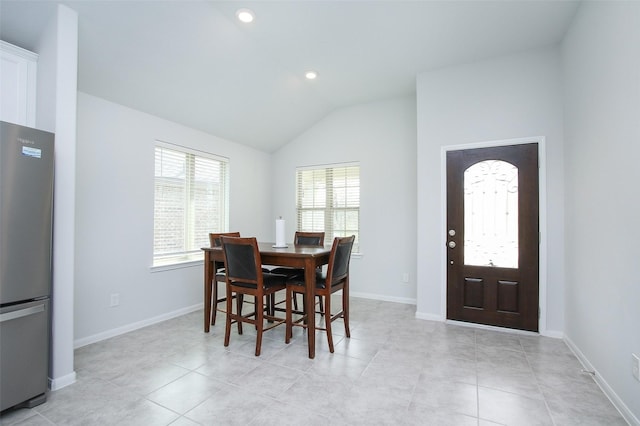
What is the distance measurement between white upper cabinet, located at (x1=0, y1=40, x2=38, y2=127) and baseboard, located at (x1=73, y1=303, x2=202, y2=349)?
76.5 inches

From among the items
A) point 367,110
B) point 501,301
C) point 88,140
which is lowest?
point 501,301

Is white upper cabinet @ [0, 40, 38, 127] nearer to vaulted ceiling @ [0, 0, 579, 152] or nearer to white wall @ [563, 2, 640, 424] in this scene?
vaulted ceiling @ [0, 0, 579, 152]

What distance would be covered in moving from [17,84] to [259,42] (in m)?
2.00

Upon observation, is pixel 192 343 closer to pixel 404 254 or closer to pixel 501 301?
pixel 404 254

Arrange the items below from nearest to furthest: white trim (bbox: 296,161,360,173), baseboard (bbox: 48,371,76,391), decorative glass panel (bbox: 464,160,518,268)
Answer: baseboard (bbox: 48,371,76,391), decorative glass panel (bbox: 464,160,518,268), white trim (bbox: 296,161,360,173)

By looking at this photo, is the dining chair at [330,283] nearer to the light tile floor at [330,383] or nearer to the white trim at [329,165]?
the light tile floor at [330,383]

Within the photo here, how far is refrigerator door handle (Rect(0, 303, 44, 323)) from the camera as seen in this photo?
1.75 m

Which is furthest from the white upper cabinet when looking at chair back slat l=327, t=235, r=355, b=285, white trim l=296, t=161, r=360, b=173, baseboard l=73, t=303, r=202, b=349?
white trim l=296, t=161, r=360, b=173

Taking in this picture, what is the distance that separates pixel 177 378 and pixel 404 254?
125 inches

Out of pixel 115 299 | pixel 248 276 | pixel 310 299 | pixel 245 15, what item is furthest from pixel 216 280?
pixel 245 15

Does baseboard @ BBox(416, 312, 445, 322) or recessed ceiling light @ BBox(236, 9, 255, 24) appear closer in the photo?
recessed ceiling light @ BBox(236, 9, 255, 24)

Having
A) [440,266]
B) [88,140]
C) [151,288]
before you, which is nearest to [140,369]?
[151,288]

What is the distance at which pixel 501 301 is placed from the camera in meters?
3.28

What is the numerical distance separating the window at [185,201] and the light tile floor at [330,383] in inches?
42.8
